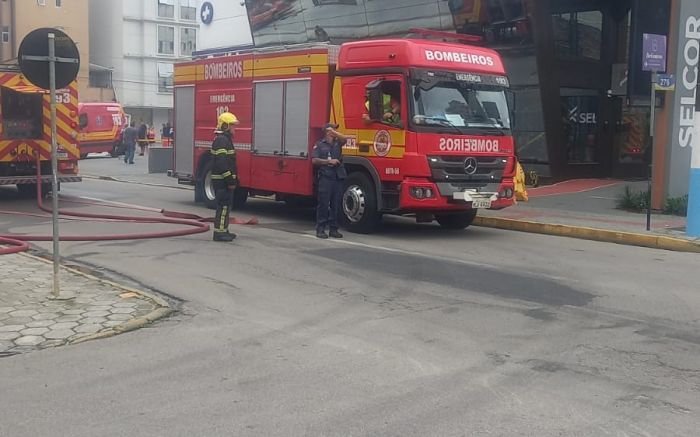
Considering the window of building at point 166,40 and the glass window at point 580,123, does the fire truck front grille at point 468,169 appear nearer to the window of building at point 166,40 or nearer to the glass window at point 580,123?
the glass window at point 580,123

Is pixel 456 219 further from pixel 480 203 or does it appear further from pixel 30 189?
pixel 30 189

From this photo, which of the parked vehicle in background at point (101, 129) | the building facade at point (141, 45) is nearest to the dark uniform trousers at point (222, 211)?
the parked vehicle in background at point (101, 129)

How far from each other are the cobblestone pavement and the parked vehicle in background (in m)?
29.7

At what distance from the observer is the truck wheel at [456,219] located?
1369 centimetres

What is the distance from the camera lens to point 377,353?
6.07 m

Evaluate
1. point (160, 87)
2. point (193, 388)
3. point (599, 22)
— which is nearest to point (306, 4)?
point (599, 22)

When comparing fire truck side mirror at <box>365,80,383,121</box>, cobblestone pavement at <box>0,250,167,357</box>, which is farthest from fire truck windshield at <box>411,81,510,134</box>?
cobblestone pavement at <box>0,250,167,357</box>

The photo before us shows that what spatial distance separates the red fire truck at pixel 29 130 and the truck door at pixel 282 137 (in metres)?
4.43

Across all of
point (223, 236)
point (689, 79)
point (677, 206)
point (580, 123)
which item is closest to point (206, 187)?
point (223, 236)

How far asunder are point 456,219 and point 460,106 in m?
2.30

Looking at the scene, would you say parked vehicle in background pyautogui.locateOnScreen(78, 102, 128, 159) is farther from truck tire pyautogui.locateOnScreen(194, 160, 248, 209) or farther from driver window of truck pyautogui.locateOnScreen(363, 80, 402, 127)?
driver window of truck pyautogui.locateOnScreen(363, 80, 402, 127)

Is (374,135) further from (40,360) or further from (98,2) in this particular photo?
(98,2)

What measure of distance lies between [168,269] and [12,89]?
28.6 feet

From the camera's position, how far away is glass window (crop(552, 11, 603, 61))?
2119 cm
